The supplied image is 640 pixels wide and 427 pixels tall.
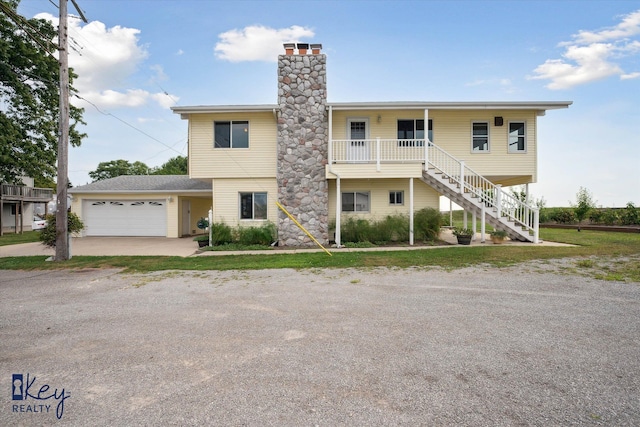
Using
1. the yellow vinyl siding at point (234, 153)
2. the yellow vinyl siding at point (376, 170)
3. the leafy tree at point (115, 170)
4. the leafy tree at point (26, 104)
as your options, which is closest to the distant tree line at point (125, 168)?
the leafy tree at point (115, 170)

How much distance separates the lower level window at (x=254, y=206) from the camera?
15.0 metres

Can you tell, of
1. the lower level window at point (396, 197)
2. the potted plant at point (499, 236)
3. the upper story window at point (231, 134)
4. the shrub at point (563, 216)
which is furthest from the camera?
the shrub at point (563, 216)

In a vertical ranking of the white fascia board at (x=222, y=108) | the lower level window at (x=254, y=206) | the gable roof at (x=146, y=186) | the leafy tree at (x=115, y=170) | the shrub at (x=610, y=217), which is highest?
the leafy tree at (x=115, y=170)

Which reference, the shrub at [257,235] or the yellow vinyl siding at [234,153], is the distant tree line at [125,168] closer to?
the yellow vinyl siding at [234,153]

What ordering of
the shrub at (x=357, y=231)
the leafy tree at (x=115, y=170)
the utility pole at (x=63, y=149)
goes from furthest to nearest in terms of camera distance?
the leafy tree at (x=115, y=170)
the shrub at (x=357, y=231)
the utility pole at (x=63, y=149)

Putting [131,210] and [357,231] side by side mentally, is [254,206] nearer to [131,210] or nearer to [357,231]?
[357,231]

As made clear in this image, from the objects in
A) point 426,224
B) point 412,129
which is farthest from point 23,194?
point 426,224

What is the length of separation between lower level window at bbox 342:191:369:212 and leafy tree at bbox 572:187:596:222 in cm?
1660

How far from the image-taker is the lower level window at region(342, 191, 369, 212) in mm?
15352

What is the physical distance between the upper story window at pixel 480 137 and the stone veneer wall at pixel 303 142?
22.5 feet

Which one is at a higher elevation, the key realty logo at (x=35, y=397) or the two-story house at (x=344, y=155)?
the two-story house at (x=344, y=155)

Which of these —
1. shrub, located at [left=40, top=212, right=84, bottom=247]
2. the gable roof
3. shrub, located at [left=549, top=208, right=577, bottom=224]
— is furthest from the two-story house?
shrub, located at [left=549, top=208, right=577, bottom=224]

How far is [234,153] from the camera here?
14.8 metres

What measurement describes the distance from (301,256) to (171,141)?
35.0ft
